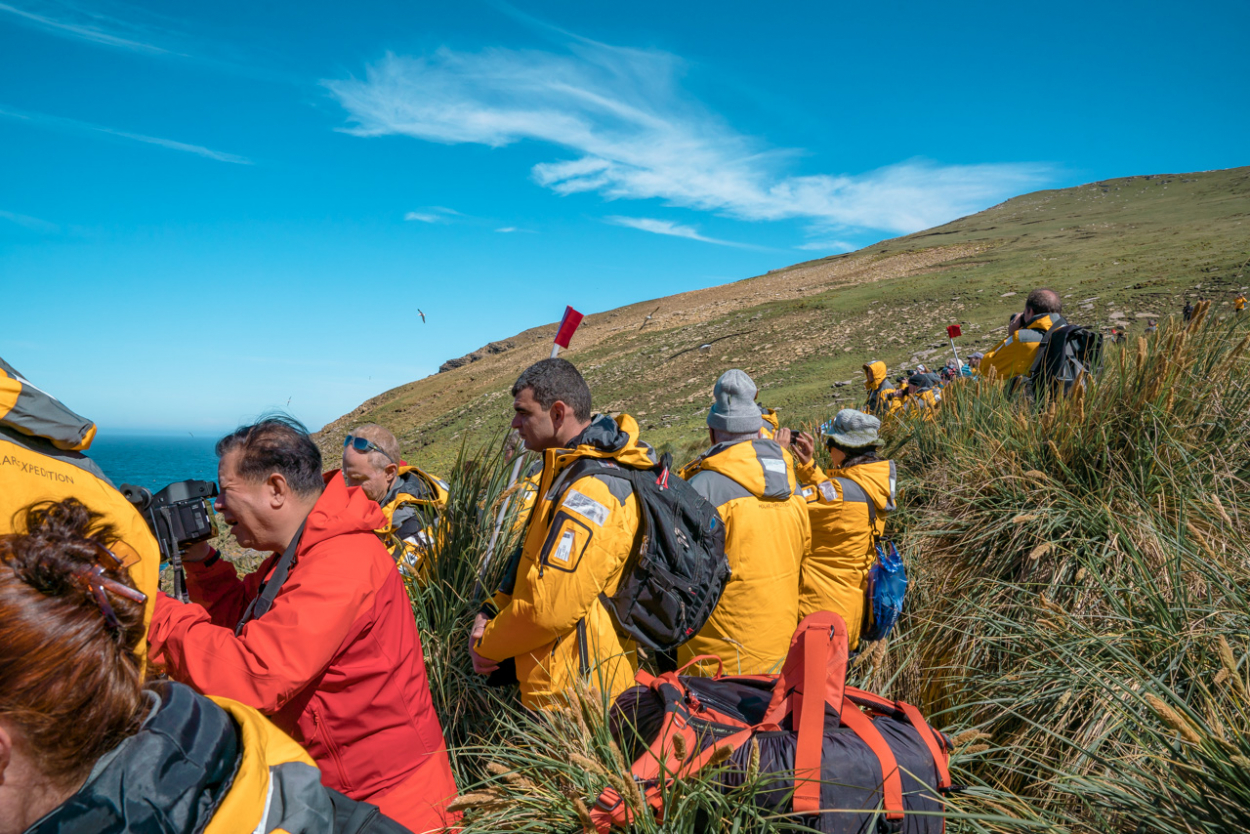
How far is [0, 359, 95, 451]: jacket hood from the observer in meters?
1.62

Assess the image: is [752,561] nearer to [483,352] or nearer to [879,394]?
[879,394]

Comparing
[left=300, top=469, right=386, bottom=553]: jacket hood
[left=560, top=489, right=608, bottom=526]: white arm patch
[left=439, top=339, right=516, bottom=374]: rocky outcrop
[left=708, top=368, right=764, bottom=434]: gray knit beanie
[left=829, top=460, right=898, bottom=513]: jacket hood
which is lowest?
[left=829, top=460, right=898, bottom=513]: jacket hood

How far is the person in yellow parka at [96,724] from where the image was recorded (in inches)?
41.0

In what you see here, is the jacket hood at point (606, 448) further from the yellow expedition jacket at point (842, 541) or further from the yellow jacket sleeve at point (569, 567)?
the yellow expedition jacket at point (842, 541)

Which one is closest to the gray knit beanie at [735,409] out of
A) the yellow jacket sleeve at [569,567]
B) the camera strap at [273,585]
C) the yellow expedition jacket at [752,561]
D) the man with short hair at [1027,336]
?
the yellow expedition jacket at [752,561]

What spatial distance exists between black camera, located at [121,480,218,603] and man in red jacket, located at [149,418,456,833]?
24cm

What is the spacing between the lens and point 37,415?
1652 mm

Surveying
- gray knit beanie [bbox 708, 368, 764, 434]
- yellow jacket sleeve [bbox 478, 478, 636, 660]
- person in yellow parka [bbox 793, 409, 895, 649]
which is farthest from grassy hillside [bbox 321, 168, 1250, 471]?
yellow jacket sleeve [bbox 478, 478, 636, 660]

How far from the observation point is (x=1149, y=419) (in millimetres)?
4074

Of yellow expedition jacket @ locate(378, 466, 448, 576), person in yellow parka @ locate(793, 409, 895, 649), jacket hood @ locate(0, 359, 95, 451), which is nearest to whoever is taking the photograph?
jacket hood @ locate(0, 359, 95, 451)

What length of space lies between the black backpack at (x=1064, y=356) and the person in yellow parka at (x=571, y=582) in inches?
181

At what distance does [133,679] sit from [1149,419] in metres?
5.11

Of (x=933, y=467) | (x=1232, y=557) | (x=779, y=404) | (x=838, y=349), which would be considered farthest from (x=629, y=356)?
(x=1232, y=557)

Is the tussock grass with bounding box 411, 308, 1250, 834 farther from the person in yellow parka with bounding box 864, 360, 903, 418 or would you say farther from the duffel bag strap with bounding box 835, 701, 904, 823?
the person in yellow parka with bounding box 864, 360, 903, 418
